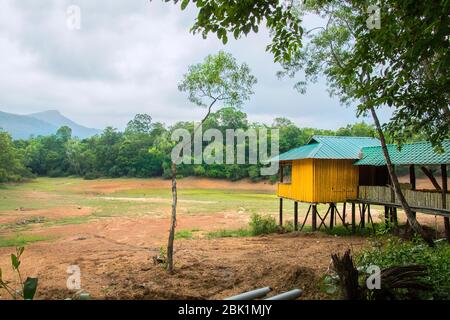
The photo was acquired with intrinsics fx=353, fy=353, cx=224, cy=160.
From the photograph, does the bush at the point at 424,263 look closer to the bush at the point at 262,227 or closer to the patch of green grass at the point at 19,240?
the bush at the point at 262,227

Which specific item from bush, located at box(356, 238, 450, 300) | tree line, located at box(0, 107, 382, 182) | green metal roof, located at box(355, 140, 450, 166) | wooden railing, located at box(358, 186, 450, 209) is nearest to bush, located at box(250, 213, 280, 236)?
wooden railing, located at box(358, 186, 450, 209)

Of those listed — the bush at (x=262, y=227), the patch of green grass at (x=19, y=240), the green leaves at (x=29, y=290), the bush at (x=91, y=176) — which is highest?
the green leaves at (x=29, y=290)

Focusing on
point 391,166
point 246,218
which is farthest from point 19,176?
point 391,166

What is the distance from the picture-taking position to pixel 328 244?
14.5 m

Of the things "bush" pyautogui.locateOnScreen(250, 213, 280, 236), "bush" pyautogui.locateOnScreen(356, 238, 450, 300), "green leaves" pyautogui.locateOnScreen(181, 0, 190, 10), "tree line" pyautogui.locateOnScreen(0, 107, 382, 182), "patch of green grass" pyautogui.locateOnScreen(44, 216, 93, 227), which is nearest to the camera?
"green leaves" pyautogui.locateOnScreen(181, 0, 190, 10)

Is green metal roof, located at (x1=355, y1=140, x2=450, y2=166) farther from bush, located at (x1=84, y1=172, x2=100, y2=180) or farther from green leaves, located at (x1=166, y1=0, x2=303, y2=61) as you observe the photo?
bush, located at (x1=84, y1=172, x2=100, y2=180)

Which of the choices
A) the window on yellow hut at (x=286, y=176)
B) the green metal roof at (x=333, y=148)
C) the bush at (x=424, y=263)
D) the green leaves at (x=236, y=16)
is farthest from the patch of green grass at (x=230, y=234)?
the green leaves at (x=236, y=16)

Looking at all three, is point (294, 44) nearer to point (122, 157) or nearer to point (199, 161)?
point (199, 161)

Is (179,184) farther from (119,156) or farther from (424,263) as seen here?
(424,263)

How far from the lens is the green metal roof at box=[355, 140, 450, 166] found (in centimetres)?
1269

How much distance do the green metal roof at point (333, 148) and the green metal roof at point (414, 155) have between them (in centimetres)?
104

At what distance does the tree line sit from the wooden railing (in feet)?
118

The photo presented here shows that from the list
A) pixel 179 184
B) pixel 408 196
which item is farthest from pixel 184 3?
pixel 179 184

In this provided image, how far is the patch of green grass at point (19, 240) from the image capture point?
15.9 meters
